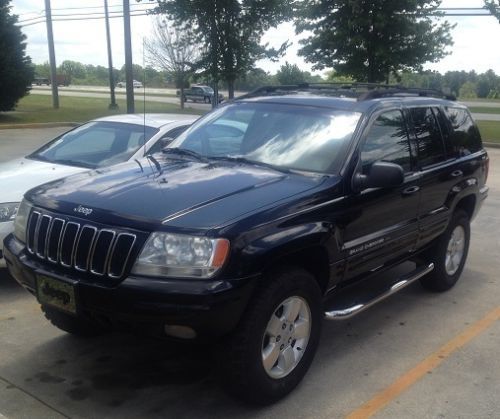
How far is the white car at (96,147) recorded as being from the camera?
5.83 meters

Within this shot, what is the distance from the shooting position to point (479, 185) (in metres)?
5.96

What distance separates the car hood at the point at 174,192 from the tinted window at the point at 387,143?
55 cm

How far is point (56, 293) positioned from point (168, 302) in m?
0.75

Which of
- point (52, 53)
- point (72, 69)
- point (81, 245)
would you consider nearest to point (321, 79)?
point (52, 53)

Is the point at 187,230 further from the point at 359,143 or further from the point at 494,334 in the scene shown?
the point at 494,334

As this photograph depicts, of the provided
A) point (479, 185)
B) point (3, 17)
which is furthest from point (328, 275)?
point (3, 17)

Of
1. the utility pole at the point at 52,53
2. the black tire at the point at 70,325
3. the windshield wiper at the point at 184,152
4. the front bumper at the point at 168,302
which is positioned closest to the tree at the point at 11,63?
the utility pole at the point at 52,53

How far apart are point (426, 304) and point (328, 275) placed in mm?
1828

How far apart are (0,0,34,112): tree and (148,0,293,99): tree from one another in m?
7.82

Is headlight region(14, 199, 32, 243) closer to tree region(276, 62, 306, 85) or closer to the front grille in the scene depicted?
the front grille

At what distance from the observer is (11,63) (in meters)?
25.0

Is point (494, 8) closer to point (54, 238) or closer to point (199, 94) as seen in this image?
point (54, 238)

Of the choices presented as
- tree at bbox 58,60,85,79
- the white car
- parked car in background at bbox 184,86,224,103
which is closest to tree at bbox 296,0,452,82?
the white car

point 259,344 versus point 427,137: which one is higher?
point 427,137
